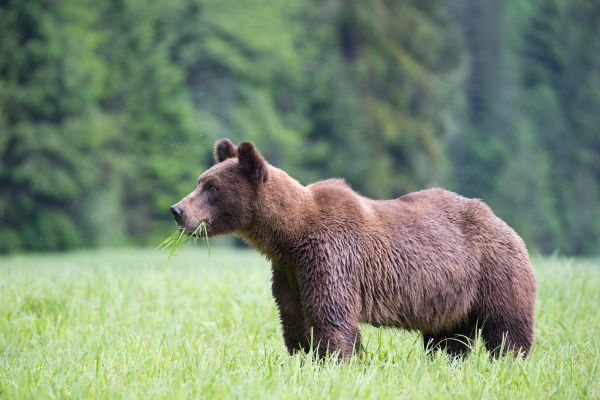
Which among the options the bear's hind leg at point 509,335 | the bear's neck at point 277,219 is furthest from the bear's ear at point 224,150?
the bear's hind leg at point 509,335

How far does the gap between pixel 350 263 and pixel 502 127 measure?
4838cm

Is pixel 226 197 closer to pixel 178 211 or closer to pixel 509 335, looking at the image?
pixel 178 211

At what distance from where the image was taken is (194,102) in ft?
114

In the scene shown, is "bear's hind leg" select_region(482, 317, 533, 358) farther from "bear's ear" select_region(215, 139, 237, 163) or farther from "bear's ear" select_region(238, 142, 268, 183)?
"bear's ear" select_region(215, 139, 237, 163)

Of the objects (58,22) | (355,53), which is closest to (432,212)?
(58,22)

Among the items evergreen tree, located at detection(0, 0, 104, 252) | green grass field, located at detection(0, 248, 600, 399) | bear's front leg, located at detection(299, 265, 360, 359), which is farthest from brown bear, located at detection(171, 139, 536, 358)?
evergreen tree, located at detection(0, 0, 104, 252)

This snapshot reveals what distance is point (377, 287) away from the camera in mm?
6434

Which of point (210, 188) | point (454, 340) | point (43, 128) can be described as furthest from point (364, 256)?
point (43, 128)

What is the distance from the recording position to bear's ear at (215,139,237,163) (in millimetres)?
6519

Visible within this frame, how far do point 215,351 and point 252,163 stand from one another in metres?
1.47

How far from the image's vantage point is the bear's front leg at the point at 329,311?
19.7 ft

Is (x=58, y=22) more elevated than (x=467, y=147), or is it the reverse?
(x=58, y=22)

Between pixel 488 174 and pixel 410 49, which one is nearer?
pixel 410 49

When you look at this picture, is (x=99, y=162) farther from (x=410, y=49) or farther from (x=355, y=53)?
(x=410, y=49)
